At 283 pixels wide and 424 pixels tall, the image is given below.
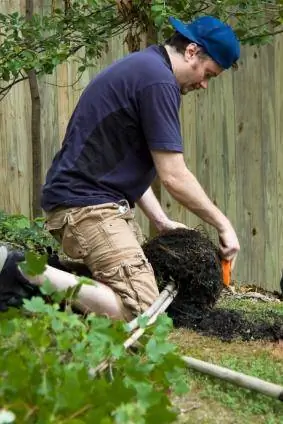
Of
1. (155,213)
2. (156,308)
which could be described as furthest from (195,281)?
(155,213)

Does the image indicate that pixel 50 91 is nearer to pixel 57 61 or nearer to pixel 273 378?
pixel 57 61

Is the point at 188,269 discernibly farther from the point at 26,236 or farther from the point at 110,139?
the point at 26,236

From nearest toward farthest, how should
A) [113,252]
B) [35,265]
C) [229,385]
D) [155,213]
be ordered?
1. [35,265]
2. [229,385]
3. [113,252]
4. [155,213]

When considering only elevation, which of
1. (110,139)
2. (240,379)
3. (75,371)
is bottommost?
(240,379)

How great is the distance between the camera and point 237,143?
6.92 metres

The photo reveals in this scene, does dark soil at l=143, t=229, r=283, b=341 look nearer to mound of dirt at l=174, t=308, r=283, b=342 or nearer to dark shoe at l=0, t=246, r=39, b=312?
mound of dirt at l=174, t=308, r=283, b=342

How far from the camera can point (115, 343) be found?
8.48 feet

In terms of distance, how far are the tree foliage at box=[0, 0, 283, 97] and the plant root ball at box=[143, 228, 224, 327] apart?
61.9 inches

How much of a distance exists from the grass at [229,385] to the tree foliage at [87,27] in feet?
7.14

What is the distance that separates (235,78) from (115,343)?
4638mm

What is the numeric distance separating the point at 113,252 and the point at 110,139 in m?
0.57

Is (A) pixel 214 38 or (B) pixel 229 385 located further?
(A) pixel 214 38

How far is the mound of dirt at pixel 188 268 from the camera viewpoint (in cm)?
420

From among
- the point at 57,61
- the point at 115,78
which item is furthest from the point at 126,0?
the point at 115,78
